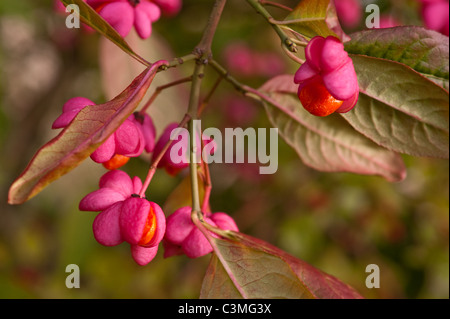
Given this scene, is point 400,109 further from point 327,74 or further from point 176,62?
point 176,62

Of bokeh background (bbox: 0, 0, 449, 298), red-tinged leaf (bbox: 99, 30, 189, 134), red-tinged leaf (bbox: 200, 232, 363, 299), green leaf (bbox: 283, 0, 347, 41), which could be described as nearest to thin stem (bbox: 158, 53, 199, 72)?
green leaf (bbox: 283, 0, 347, 41)

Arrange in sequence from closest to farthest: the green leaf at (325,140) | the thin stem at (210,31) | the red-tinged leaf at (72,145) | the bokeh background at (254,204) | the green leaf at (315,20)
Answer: the red-tinged leaf at (72,145), the green leaf at (315,20), the thin stem at (210,31), the green leaf at (325,140), the bokeh background at (254,204)

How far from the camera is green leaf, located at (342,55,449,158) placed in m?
0.69

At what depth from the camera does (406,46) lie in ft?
2.30

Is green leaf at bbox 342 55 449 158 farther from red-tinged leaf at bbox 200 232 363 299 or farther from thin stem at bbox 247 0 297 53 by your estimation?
red-tinged leaf at bbox 200 232 363 299

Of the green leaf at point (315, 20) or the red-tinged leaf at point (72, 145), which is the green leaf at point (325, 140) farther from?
the red-tinged leaf at point (72, 145)

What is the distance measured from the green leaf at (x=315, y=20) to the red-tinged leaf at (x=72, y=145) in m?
0.23

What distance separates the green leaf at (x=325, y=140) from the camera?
88cm

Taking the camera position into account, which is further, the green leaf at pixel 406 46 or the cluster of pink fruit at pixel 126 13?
the cluster of pink fruit at pixel 126 13

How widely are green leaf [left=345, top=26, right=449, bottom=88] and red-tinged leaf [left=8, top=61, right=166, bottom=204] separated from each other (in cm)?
32

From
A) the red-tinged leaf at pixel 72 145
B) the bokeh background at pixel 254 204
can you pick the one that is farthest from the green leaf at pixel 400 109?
the bokeh background at pixel 254 204

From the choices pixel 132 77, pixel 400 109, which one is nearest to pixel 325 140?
pixel 400 109

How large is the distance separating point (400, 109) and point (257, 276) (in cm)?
32
